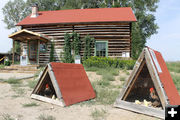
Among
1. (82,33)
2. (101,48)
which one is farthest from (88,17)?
(101,48)

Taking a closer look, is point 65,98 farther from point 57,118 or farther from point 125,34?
point 125,34

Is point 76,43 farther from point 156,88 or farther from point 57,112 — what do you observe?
point 156,88

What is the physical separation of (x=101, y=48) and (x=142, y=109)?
1111 centimetres

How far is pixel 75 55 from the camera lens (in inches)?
593

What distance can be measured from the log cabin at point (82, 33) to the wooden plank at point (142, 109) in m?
10.3

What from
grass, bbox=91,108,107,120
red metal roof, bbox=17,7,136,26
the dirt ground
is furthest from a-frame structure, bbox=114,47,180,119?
red metal roof, bbox=17,7,136,26

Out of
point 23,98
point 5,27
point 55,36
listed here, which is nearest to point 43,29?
point 55,36

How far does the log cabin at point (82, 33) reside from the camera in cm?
1438

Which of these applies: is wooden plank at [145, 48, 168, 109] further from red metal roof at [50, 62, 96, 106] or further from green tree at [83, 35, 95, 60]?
green tree at [83, 35, 95, 60]

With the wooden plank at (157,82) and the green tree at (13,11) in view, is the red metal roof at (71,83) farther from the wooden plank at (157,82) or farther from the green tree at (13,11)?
the green tree at (13,11)

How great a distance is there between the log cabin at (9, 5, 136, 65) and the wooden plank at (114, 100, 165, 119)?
1034 centimetres

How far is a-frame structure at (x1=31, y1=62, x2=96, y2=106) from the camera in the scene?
15.0ft

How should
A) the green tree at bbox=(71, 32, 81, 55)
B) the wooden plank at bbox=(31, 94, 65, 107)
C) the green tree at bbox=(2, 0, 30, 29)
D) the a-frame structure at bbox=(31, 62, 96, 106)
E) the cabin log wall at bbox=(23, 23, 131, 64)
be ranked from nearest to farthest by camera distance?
the wooden plank at bbox=(31, 94, 65, 107), the a-frame structure at bbox=(31, 62, 96, 106), the cabin log wall at bbox=(23, 23, 131, 64), the green tree at bbox=(71, 32, 81, 55), the green tree at bbox=(2, 0, 30, 29)

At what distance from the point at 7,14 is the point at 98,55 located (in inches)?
1187
